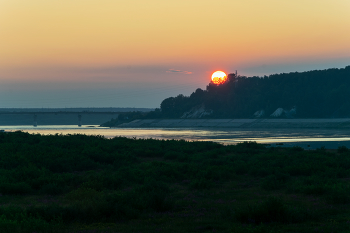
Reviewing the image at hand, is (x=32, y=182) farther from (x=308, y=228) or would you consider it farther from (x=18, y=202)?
(x=308, y=228)

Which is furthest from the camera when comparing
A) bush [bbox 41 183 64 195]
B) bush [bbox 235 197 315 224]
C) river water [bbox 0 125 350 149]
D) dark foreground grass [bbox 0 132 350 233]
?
river water [bbox 0 125 350 149]

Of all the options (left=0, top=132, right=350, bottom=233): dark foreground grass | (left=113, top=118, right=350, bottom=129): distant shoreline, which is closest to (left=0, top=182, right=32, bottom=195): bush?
(left=0, top=132, right=350, bottom=233): dark foreground grass

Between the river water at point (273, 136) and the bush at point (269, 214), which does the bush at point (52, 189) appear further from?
the river water at point (273, 136)

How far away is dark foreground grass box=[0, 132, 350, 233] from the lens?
13398 millimetres

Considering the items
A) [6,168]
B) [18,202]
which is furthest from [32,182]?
[6,168]

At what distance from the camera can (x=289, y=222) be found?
44.8 feet

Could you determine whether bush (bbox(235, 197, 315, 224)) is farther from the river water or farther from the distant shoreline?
the distant shoreline

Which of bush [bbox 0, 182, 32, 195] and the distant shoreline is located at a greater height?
the distant shoreline

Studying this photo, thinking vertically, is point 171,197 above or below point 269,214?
below

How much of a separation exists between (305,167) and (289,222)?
1331 centimetres

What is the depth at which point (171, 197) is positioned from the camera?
18.8 m

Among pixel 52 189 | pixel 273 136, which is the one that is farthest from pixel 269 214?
pixel 273 136

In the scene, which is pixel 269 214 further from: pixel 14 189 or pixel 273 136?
pixel 273 136

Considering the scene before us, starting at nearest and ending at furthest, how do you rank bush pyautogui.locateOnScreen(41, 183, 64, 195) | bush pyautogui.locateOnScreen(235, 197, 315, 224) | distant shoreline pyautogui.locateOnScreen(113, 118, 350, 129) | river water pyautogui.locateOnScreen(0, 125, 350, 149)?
1. bush pyautogui.locateOnScreen(235, 197, 315, 224)
2. bush pyautogui.locateOnScreen(41, 183, 64, 195)
3. river water pyautogui.locateOnScreen(0, 125, 350, 149)
4. distant shoreline pyautogui.locateOnScreen(113, 118, 350, 129)
